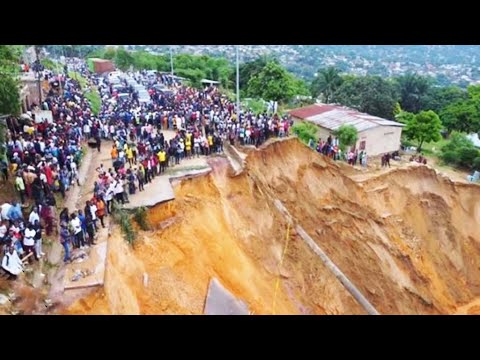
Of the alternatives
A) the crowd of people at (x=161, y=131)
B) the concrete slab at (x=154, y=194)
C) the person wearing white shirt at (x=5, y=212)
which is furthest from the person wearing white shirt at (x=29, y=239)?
the concrete slab at (x=154, y=194)

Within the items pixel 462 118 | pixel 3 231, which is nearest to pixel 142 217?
pixel 3 231

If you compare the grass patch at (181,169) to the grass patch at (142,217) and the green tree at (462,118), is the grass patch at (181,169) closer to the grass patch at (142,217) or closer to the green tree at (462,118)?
the grass patch at (142,217)

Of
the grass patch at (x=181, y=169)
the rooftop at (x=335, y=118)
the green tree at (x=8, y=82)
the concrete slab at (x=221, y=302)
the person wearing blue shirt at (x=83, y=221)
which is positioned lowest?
the concrete slab at (x=221, y=302)

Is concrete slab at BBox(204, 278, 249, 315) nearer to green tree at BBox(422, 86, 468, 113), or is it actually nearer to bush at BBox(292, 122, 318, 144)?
bush at BBox(292, 122, 318, 144)

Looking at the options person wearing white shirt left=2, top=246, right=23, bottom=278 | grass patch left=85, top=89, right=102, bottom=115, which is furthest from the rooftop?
person wearing white shirt left=2, top=246, right=23, bottom=278

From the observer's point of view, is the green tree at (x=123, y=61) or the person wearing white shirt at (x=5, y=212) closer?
the person wearing white shirt at (x=5, y=212)

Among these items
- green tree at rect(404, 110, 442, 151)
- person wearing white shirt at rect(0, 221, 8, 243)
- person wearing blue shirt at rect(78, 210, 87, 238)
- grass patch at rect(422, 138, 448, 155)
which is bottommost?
grass patch at rect(422, 138, 448, 155)
